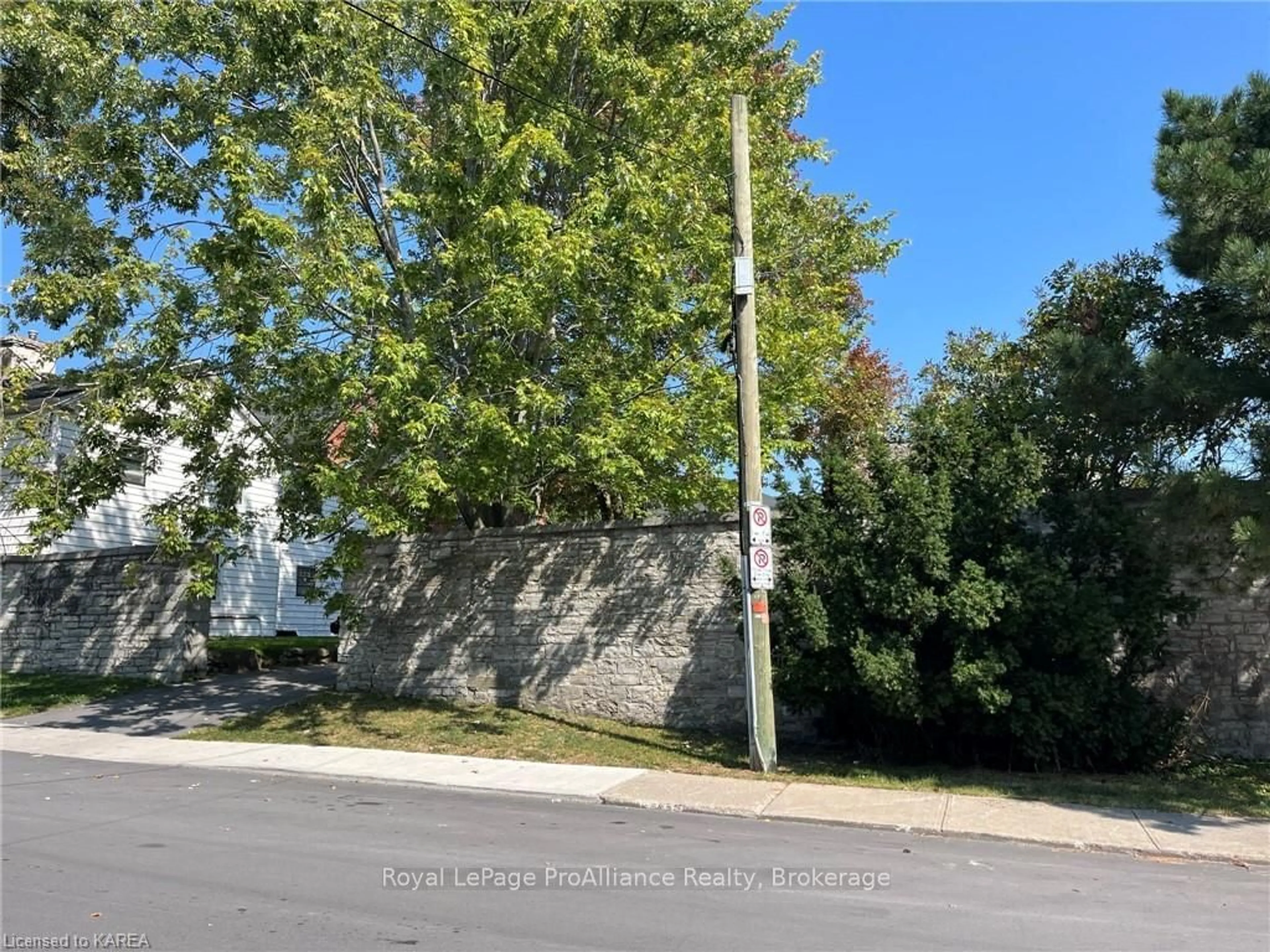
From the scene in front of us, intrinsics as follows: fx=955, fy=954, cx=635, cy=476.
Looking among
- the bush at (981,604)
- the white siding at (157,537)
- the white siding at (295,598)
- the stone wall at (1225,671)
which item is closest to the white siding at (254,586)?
the white siding at (157,537)

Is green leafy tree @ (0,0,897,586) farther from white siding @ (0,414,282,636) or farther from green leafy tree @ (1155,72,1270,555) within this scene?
white siding @ (0,414,282,636)

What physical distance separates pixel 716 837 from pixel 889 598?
3637 mm

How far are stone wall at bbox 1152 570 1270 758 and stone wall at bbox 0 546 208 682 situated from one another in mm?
15506

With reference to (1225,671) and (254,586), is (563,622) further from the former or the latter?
(254,586)

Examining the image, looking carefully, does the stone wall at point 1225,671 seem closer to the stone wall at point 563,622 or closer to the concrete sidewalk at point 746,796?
the concrete sidewalk at point 746,796

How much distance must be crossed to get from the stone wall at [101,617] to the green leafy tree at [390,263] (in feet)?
15.3

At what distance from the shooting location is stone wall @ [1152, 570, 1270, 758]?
11.3 metres

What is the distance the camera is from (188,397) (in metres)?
12.3

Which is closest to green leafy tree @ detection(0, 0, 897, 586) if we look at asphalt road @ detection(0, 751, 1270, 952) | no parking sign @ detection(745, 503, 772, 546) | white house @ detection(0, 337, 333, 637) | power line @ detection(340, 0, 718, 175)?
power line @ detection(340, 0, 718, 175)

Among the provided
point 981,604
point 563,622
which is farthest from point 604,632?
point 981,604

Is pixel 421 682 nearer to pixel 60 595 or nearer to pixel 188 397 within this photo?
pixel 188 397

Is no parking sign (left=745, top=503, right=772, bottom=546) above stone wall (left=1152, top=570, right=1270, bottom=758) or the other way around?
above

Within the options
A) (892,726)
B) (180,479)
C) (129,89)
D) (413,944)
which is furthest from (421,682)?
(180,479)

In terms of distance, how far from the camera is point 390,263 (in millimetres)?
13812
